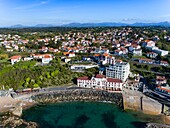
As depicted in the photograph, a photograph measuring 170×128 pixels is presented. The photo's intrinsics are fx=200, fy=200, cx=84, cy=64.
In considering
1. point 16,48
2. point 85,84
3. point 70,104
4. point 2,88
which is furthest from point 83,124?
point 16,48

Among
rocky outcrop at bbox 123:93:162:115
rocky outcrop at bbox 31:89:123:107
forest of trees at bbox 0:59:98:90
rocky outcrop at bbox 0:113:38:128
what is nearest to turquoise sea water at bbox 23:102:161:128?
rocky outcrop at bbox 0:113:38:128

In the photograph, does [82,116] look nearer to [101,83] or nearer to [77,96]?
[77,96]

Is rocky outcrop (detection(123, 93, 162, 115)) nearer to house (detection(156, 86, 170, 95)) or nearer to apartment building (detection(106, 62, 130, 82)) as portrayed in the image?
house (detection(156, 86, 170, 95))

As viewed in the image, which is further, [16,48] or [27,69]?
[16,48]

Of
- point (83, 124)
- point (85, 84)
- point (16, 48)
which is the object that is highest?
point (16, 48)

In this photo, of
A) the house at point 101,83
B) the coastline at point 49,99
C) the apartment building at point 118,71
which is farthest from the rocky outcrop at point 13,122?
the apartment building at point 118,71

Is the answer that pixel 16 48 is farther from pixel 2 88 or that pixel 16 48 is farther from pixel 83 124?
pixel 83 124
